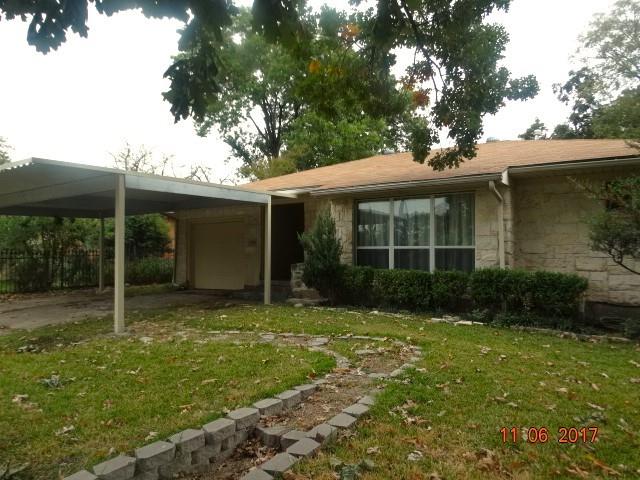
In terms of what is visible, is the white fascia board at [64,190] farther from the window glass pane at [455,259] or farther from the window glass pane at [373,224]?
the window glass pane at [455,259]

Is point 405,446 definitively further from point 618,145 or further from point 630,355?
point 618,145

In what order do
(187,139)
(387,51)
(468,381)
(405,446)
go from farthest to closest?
(187,139)
(387,51)
(468,381)
(405,446)

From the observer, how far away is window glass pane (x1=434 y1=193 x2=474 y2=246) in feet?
30.8

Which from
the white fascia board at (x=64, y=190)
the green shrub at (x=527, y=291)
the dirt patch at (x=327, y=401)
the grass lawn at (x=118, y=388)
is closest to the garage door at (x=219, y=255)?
the white fascia board at (x=64, y=190)

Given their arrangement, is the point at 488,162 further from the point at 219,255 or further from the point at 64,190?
the point at 219,255

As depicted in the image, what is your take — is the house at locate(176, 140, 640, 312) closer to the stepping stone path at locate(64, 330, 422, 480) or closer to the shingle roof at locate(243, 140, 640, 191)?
the shingle roof at locate(243, 140, 640, 191)

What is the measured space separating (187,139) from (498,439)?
1259 inches

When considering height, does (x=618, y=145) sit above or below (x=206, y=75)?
above

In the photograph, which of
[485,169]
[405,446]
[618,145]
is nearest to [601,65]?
[618,145]

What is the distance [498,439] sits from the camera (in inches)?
127

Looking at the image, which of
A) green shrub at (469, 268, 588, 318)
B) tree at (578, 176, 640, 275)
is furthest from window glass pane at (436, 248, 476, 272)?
tree at (578, 176, 640, 275)

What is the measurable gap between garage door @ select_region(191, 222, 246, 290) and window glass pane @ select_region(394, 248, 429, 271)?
19.4 ft

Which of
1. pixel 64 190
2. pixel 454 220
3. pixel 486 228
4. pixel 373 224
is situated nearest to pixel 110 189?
pixel 64 190

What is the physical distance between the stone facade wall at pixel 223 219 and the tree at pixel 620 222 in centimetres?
918
